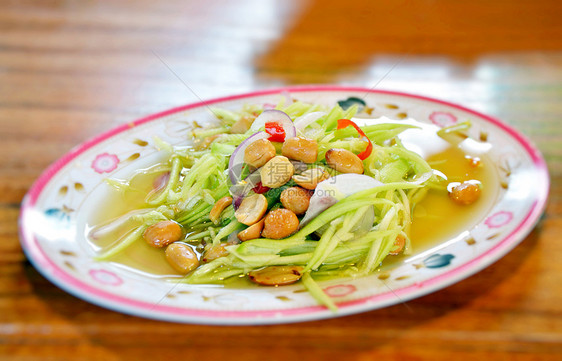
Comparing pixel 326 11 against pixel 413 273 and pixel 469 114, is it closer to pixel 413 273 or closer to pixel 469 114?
pixel 469 114

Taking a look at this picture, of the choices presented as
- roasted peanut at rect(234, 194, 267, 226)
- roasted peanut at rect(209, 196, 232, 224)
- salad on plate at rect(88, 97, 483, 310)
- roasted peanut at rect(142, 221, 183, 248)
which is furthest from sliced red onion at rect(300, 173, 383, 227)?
roasted peanut at rect(142, 221, 183, 248)

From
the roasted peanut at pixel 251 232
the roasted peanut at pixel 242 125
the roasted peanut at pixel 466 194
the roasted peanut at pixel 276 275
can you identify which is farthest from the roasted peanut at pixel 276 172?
the roasted peanut at pixel 466 194

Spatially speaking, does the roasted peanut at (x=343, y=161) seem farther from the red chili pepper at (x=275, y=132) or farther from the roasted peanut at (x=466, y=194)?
the roasted peanut at (x=466, y=194)

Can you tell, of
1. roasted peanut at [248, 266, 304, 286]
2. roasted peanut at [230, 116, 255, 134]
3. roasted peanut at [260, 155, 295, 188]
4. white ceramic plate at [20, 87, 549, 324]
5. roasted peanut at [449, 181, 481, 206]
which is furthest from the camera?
roasted peanut at [230, 116, 255, 134]

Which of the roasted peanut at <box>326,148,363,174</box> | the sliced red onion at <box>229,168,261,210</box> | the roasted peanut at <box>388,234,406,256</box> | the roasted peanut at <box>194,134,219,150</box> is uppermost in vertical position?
the roasted peanut at <box>326,148,363,174</box>

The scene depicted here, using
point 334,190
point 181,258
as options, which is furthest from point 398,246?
point 181,258

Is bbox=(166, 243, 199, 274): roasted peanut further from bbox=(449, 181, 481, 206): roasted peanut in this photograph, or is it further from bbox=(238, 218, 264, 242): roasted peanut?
bbox=(449, 181, 481, 206): roasted peanut
